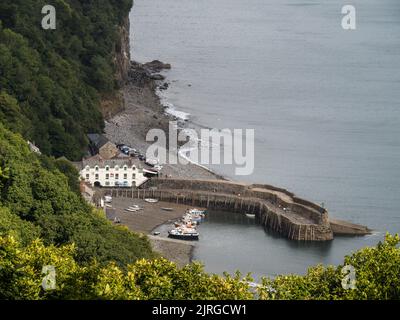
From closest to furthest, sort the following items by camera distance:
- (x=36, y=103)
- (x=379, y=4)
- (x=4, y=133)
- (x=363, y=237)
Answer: (x=4, y=133) < (x=363, y=237) < (x=36, y=103) < (x=379, y=4)

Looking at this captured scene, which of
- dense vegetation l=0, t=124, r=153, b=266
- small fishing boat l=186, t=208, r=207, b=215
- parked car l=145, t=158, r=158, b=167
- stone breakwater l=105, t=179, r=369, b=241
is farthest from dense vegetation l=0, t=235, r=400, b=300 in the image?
parked car l=145, t=158, r=158, b=167

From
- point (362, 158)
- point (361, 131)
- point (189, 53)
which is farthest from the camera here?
point (189, 53)

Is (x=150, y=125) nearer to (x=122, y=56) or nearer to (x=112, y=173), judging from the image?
(x=122, y=56)

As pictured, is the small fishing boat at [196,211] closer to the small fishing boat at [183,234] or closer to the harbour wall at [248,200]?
the harbour wall at [248,200]

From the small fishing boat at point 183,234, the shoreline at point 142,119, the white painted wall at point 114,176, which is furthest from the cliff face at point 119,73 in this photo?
the small fishing boat at point 183,234

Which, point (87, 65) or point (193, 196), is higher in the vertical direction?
point (87, 65)

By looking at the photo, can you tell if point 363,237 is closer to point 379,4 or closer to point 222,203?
point 222,203

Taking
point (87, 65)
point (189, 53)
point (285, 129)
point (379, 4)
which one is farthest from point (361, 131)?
point (379, 4)

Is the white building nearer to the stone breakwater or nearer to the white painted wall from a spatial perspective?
the white painted wall
